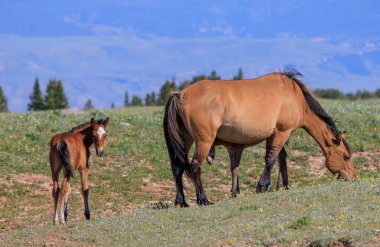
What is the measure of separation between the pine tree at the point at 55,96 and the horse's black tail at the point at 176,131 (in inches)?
3083

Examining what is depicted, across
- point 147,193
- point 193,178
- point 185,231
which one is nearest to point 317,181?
point 147,193

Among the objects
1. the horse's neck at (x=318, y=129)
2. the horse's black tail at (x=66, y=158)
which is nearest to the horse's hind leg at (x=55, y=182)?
the horse's black tail at (x=66, y=158)

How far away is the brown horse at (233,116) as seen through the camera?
54.6 ft

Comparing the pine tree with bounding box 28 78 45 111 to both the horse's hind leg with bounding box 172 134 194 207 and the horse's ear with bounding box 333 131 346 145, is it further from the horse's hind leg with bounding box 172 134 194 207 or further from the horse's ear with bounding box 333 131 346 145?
the horse's hind leg with bounding box 172 134 194 207

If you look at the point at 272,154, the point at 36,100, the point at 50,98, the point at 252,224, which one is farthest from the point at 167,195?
the point at 36,100

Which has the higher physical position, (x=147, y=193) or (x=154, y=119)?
(x=154, y=119)

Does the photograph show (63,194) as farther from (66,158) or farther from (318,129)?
(318,129)

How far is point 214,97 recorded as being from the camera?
16703mm

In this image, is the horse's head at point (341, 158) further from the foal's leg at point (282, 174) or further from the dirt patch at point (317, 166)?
the dirt patch at point (317, 166)

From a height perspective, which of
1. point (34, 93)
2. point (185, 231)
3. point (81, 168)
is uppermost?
point (34, 93)

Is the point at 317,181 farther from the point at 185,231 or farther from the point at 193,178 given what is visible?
the point at 185,231

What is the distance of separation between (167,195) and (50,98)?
77.3 metres

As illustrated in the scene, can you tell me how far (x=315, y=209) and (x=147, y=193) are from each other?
7659mm

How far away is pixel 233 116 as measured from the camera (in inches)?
666
